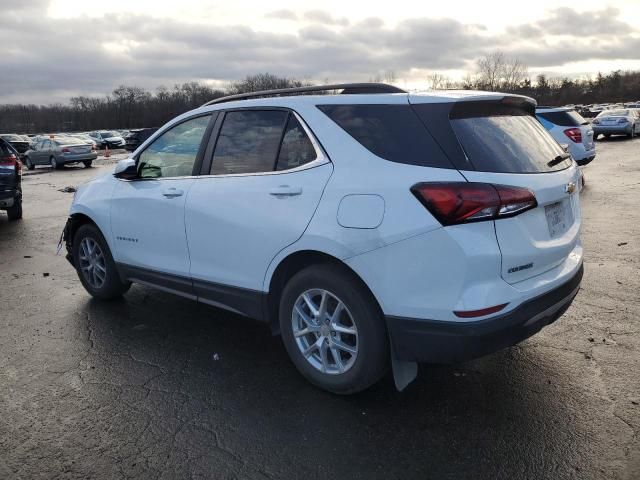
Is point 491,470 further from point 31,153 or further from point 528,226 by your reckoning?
point 31,153

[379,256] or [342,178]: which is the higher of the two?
[342,178]

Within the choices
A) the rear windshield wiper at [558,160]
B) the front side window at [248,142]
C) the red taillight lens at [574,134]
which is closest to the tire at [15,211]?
the front side window at [248,142]

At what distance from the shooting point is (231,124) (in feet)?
13.4

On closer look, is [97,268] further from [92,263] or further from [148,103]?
[148,103]

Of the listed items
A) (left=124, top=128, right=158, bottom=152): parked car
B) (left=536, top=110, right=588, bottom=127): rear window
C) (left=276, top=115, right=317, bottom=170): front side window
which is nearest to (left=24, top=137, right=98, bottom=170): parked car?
(left=124, top=128, right=158, bottom=152): parked car

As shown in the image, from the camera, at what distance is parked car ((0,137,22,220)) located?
10.8 metres

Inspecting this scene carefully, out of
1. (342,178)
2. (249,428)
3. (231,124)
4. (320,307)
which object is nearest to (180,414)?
(249,428)

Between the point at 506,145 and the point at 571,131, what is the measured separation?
38.8ft

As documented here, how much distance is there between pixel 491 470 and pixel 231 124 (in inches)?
112

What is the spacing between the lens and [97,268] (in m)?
5.41

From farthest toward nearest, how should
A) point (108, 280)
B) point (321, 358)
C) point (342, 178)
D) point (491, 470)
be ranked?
point (108, 280)
point (321, 358)
point (342, 178)
point (491, 470)

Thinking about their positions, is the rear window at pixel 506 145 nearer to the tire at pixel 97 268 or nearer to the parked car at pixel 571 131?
the tire at pixel 97 268

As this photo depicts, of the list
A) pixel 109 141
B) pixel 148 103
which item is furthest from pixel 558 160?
pixel 148 103

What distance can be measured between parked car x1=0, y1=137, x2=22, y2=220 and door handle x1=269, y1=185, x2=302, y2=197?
9.32 m
